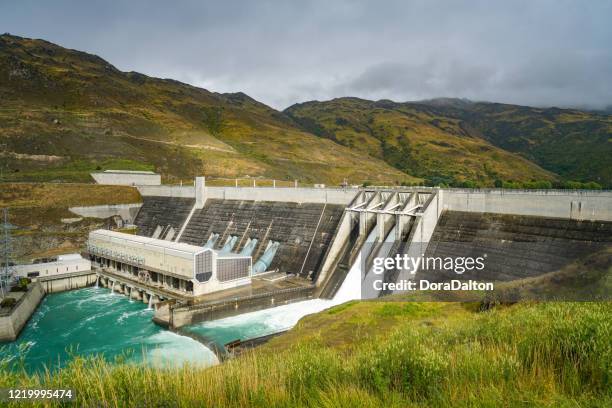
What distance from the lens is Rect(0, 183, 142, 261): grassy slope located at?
43.4 metres

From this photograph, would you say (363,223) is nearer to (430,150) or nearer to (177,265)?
(177,265)

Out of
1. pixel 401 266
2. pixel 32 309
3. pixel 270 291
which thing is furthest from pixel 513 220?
pixel 32 309

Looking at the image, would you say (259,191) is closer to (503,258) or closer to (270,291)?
(270,291)

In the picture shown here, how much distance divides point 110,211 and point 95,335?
30.9m

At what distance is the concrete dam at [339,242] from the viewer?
925 inches

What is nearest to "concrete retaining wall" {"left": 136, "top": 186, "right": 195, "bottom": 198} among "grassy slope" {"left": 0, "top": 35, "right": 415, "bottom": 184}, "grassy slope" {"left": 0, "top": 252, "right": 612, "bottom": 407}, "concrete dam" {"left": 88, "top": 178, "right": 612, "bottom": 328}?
"concrete dam" {"left": 88, "top": 178, "right": 612, "bottom": 328}

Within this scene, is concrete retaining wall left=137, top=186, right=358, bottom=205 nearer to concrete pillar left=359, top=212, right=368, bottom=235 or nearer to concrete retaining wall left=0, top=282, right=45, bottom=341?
concrete pillar left=359, top=212, right=368, bottom=235

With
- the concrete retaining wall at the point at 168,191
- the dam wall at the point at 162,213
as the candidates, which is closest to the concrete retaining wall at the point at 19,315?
the dam wall at the point at 162,213

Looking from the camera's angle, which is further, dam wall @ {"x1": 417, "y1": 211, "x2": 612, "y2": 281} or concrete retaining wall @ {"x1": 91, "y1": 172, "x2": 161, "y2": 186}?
concrete retaining wall @ {"x1": 91, "y1": 172, "x2": 161, "y2": 186}

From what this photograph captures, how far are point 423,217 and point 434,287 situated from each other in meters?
5.44

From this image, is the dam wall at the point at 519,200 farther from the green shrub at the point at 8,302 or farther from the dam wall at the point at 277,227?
the green shrub at the point at 8,302

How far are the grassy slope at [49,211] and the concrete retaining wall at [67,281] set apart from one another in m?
7.47

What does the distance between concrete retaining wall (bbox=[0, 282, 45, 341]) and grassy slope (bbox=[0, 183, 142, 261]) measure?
11241 mm

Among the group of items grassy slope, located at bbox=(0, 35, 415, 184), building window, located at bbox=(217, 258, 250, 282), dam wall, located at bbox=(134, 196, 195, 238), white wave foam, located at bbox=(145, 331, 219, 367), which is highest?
grassy slope, located at bbox=(0, 35, 415, 184)
